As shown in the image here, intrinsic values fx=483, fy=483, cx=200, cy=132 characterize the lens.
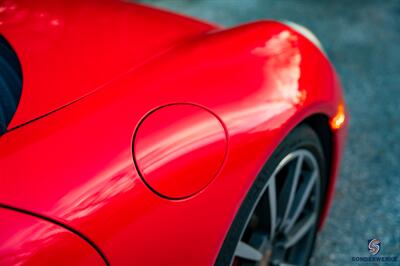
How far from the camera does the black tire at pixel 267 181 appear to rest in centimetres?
154

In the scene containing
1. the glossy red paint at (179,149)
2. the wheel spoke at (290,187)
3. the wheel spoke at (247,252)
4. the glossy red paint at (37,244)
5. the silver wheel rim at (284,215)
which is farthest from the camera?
the wheel spoke at (290,187)

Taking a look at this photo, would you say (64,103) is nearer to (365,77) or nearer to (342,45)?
(365,77)

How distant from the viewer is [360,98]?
3.49m

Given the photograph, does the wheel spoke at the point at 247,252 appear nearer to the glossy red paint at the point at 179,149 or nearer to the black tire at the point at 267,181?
the black tire at the point at 267,181

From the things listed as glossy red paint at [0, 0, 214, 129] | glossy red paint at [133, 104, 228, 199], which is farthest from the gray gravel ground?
glossy red paint at [0, 0, 214, 129]

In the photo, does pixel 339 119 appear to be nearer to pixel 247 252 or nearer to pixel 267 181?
pixel 267 181

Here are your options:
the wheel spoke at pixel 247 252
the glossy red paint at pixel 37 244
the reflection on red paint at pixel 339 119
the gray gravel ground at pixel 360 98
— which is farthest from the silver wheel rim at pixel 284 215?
the glossy red paint at pixel 37 244

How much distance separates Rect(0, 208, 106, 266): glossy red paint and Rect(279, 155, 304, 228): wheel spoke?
3.14 ft

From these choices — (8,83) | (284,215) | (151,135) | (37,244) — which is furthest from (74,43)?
(284,215)

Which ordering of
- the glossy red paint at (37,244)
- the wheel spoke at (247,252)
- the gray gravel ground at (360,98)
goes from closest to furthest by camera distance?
1. the glossy red paint at (37,244)
2. the wheel spoke at (247,252)
3. the gray gravel ground at (360,98)

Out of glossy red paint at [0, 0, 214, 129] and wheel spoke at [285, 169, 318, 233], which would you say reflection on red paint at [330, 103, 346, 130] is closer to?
wheel spoke at [285, 169, 318, 233]

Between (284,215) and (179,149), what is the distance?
741mm

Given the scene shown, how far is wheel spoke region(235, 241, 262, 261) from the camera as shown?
1639mm

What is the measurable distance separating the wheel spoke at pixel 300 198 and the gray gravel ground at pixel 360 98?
0.44m
